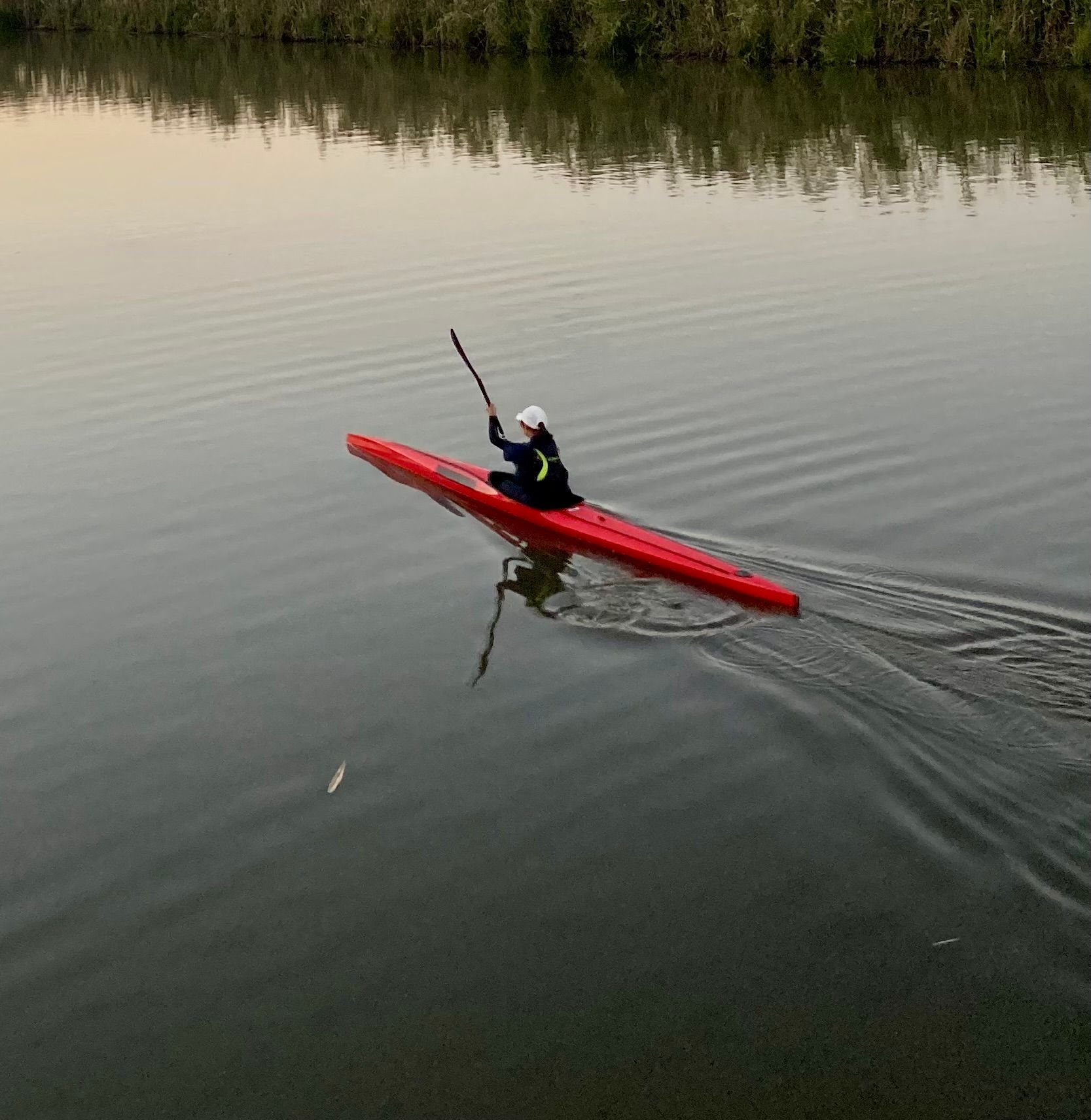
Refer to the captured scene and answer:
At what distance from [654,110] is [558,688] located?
55.2 ft

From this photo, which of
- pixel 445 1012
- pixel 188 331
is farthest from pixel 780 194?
pixel 445 1012

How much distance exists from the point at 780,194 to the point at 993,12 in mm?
7210

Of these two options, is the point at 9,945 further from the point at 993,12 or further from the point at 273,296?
the point at 993,12

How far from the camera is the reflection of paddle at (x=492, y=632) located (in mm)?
7367

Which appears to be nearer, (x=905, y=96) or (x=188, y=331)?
(x=188, y=331)

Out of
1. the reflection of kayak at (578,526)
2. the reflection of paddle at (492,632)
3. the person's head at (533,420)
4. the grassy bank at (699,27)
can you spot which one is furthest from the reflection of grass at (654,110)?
the reflection of paddle at (492,632)

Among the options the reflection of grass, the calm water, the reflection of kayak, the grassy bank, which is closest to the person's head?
the reflection of kayak

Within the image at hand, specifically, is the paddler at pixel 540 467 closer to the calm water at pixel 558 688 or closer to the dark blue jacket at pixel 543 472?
the dark blue jacket at pixel 543 472

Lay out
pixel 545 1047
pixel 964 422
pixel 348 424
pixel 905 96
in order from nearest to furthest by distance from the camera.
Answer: pixel 545 1047
pixel 964 422
pixel 348 424
pixel 905 96

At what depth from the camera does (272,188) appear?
1948cm

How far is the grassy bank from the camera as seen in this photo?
22062mm

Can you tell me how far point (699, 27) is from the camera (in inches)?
969

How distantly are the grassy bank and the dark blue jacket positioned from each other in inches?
633

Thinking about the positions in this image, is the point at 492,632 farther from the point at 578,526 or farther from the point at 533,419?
the point at 533,419
